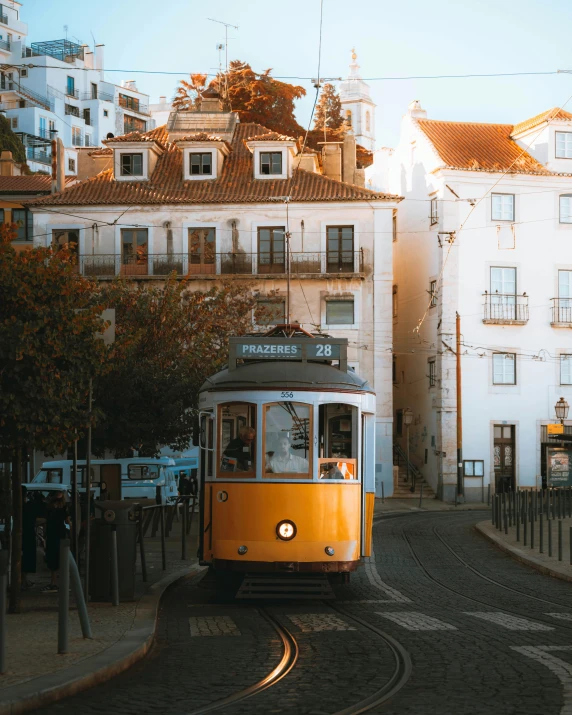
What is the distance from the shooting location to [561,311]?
52.4 m

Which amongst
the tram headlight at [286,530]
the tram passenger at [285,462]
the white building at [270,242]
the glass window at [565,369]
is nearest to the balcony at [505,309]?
the glass window at [565,369]

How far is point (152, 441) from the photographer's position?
33000mm

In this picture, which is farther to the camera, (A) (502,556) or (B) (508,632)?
(A) (502,556)

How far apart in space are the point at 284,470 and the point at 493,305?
3794 centimetres

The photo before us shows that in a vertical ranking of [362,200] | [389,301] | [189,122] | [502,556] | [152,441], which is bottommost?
[502,556]

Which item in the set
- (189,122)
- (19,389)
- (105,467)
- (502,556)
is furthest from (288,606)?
(189,122)

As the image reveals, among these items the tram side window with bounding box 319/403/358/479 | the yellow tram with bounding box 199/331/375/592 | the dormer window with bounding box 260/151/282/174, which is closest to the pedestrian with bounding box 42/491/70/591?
the yellow tram with bounding box 199/331/375/592

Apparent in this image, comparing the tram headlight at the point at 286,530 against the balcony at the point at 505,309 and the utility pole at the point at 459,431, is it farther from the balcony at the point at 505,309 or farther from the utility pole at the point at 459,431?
the balcony at the point at 505,309

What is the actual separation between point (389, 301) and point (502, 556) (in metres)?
26.1

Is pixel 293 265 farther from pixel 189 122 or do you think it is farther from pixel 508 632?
pixel 508 632

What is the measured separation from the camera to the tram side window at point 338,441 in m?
15.1

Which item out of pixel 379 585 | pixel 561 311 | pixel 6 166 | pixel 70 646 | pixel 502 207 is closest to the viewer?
pixel 70 646

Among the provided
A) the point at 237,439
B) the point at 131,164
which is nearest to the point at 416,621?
the point at 237,439

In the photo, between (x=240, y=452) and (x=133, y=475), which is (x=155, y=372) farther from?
(x=240, y=452)
